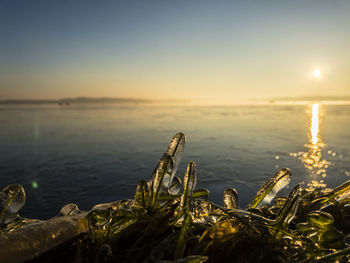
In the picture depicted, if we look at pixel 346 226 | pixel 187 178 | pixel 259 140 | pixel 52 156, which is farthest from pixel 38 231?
pixel 259 140

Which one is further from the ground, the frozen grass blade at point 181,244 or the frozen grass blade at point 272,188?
the frozen grass blade at point 272,188

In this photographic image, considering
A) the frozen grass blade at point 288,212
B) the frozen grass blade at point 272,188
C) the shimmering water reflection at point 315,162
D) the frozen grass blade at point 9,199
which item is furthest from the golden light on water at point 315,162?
the frozen grass blade at point 9,199

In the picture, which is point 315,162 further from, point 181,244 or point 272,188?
point 181,244

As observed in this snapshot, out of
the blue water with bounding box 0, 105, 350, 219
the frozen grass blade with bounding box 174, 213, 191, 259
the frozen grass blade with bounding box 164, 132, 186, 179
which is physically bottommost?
the blue water with bounding box 0, 105, 350, 219

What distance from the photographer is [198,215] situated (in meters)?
1.02

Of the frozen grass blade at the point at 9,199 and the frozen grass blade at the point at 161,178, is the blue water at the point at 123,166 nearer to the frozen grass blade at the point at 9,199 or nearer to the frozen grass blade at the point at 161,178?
the frozen grass blade at the point at 9,199

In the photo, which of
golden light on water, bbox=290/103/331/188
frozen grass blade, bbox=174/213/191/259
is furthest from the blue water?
frozen grass blade, bbox=174/213/191/259

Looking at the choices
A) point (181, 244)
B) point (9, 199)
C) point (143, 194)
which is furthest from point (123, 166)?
point (181, 244)

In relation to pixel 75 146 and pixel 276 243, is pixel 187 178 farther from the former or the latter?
pixel 75 146

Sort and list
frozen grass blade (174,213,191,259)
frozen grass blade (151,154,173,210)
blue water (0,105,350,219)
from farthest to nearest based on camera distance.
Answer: blue water (0,105,350,219), frozen grass blade (151,154,173,210), frozen grass blade (174,213,191,259)

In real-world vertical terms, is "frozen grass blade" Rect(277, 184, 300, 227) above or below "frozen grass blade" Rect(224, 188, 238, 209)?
above

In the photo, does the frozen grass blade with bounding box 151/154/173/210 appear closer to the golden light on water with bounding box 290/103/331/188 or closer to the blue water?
the blue water

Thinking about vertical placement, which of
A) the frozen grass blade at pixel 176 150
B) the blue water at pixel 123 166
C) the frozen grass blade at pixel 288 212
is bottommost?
the blue water at pixel 123 166

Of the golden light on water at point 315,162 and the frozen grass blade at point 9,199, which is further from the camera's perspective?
the golden light on water at point 315,162
